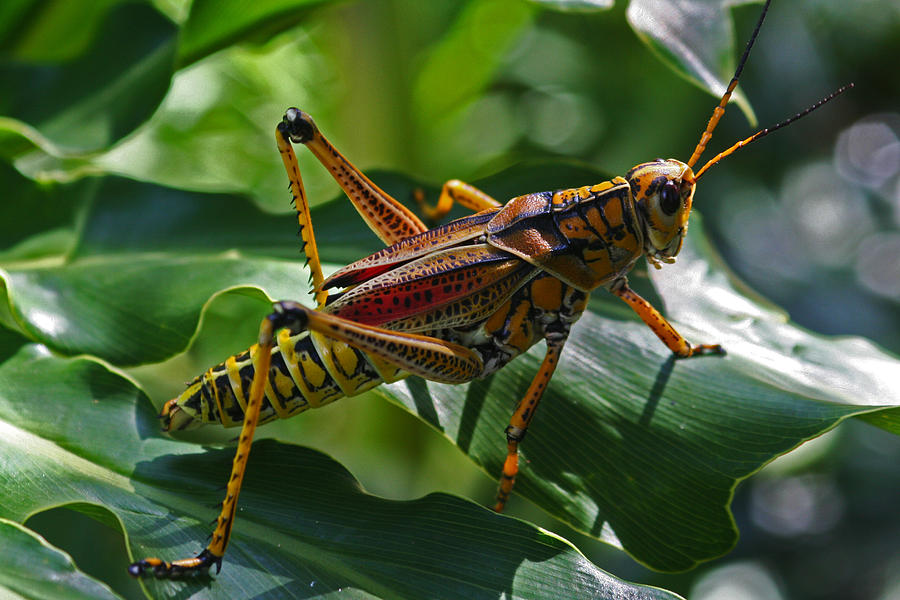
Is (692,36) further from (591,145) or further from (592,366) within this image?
(591,145)

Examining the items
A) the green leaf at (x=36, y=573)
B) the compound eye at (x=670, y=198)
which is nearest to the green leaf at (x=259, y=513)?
the green leaf at (x=36, y=573)

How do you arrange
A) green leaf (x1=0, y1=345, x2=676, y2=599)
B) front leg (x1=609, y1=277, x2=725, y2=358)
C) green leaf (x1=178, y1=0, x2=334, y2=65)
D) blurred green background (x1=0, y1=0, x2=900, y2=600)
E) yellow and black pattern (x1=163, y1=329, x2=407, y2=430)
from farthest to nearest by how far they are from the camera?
blurred green background (x1=0, y1=0, x2=900, y2=600)
green leaf (x1=178, y1=0, x2=334, y2=65)
front leg (x1=609, y1=277, x2=725, y2=358)
yellow and black pattern (x1=163, y1=329, x2=407, y2=430)
green leaf (x1=0, y1=345, x2=676, y2=599)

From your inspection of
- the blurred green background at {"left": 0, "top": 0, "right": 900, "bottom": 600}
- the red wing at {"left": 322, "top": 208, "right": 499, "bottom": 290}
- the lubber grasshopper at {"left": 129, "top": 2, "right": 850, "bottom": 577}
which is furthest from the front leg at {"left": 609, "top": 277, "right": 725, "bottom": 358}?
the blurred green background at {"left": 0, "top": 0, "right": 900, "bottom": 600}

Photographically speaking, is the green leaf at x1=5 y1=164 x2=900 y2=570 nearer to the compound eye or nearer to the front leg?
the front leg

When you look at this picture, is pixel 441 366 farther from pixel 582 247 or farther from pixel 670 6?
pixel 670 6

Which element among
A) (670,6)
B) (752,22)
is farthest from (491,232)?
(752,22)

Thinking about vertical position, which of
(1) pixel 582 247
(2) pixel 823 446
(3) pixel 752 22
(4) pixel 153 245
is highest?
(3) pixel 752 22
